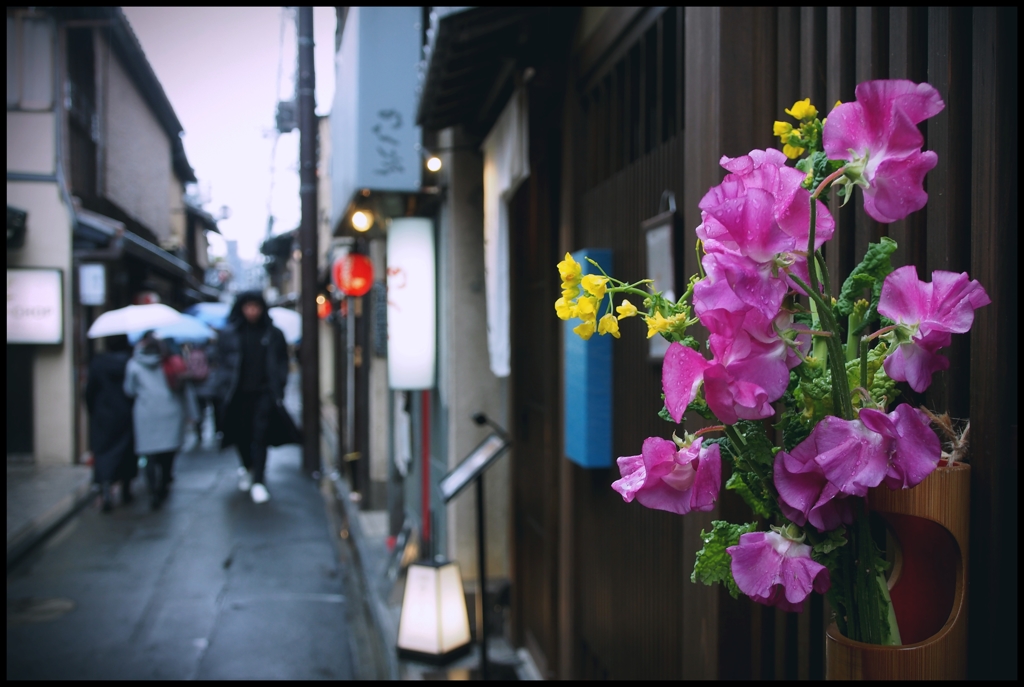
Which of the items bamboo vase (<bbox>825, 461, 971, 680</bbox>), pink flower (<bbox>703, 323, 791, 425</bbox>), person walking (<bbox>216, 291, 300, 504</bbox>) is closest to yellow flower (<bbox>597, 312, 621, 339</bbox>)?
pink flower (<bbox>703, 323, 791, 425</bbox>)

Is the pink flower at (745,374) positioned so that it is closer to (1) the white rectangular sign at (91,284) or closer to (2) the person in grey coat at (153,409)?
(2) the person in grey coat at (153,409)

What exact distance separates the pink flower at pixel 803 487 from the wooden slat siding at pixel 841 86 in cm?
114

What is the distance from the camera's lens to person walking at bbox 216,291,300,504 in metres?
11.9

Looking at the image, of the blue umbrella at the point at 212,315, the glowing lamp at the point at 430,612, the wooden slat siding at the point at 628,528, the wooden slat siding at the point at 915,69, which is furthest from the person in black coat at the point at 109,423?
the wooden slat siding at the point at 915,69

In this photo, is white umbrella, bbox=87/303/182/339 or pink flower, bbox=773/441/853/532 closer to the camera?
pink flower, bbox=773/441/853/532

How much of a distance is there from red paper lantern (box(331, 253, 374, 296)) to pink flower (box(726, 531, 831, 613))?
35.7ft

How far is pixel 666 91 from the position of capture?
324cm

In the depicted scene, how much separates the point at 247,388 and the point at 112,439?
210cm

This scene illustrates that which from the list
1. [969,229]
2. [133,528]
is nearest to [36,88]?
[133,528]

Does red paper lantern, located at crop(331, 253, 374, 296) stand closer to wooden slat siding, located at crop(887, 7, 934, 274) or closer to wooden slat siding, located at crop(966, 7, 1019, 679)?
wooden slat siding, located at crop(887, 7, 934, 274)

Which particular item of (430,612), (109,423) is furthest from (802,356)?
(109,423)

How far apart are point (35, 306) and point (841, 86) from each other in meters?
17.0

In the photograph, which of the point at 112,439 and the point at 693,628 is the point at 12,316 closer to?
the point at 112,439

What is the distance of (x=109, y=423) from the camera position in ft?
37.4
